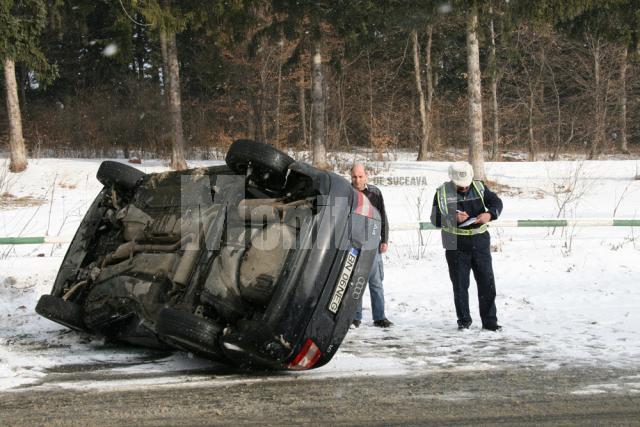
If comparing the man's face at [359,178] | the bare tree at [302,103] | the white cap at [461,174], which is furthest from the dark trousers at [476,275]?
the bare tree at [302,103]

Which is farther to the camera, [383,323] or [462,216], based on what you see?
[383,323]

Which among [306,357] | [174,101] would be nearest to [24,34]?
[174,101]

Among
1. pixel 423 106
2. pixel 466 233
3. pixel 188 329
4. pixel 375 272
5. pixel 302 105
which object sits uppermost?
pixel 302 105

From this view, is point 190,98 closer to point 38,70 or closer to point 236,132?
point 236,132

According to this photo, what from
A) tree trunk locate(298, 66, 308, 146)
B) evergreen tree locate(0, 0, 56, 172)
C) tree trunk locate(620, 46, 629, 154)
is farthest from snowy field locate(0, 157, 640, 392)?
tree trunk locate(620, 46, 629, 154)

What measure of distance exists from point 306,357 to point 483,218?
2.67 m

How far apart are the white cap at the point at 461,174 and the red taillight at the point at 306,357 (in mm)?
A: 2649

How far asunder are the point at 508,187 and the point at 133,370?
56.7ft

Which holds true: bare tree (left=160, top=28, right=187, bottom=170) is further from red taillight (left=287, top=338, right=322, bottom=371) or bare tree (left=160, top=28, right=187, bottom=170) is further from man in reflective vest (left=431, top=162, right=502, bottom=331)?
red taillight (left=287, top=338, right=322, bottom=371)

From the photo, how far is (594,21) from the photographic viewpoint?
67.2ft

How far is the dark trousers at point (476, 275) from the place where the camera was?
687 cm

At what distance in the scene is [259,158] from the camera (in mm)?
5301

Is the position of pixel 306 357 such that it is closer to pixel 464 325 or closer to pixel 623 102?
pixel 464 325

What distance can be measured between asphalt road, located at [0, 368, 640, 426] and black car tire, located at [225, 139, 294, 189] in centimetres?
149
